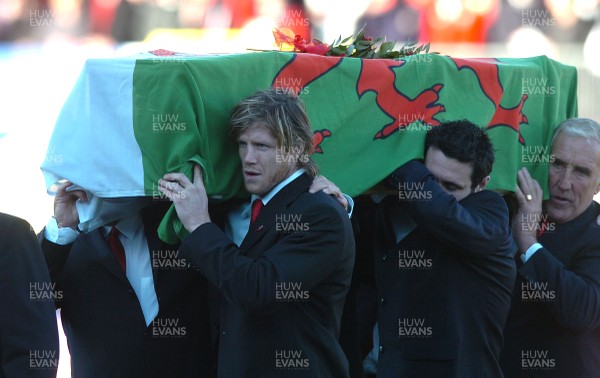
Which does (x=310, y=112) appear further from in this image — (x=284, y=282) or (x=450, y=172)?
(x=284, y=282)

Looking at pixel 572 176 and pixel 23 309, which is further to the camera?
pixel 572 176

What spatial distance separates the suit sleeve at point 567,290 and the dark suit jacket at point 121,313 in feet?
5.22

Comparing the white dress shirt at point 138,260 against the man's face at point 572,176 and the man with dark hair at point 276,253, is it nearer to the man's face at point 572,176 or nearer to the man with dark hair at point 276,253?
the man with dark hair at point 276,253

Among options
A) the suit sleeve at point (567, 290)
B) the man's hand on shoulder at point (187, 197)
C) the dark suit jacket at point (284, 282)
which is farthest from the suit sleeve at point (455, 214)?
the man's hand on shoulder at point (187, 197)

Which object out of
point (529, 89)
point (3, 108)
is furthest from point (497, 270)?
point (3, 108)

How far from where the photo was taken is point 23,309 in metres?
3.49

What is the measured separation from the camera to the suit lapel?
3.88 m

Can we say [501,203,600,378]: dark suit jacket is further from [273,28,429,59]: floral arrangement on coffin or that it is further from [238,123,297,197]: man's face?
[238,123,297,197]: man's face

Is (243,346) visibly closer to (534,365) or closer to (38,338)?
(38,338)

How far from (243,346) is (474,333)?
1.14 m

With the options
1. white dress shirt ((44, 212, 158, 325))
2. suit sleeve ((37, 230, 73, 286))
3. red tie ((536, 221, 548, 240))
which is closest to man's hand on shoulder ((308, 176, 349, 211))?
white dress shirt ((44, 212, 158, 325))

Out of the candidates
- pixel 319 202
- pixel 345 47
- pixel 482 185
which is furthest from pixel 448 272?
pixel 345 47

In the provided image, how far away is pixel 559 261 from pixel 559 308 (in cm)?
26

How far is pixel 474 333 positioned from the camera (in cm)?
441
